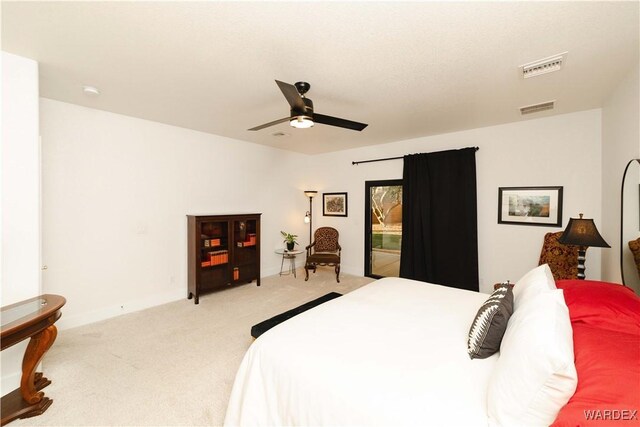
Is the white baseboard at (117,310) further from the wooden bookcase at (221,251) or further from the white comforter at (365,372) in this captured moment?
the white comforter at (365,372)

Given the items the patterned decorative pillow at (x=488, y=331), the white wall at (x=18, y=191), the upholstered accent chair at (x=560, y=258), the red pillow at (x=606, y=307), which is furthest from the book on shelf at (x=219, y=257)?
the upholstered accent chair at (x=560, y=258)

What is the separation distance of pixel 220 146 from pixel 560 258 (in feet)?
16.9

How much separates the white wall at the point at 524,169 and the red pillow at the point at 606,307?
68.5 inches

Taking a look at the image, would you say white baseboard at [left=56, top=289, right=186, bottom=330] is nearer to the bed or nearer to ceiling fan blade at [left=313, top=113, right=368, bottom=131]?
the bed

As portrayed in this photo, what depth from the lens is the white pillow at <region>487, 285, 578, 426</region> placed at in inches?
38.0

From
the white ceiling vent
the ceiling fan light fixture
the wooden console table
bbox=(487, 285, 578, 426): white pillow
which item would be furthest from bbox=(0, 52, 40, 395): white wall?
the white ceiling vent

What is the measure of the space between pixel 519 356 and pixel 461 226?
3.34m

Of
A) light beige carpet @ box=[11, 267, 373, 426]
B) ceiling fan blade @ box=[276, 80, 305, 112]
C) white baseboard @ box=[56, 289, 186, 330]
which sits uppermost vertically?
ceiling fan blade @ box=[276, 80, 305, 112]

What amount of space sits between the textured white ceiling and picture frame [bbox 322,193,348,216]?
8.49 ft

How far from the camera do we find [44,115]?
2.94m

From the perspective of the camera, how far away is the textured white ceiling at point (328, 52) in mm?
1627

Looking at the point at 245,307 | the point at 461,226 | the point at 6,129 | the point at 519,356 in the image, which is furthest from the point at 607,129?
the point at 6,129

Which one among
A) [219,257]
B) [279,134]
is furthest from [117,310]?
[279,134]

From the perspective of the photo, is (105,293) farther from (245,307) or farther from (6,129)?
(6,129)
